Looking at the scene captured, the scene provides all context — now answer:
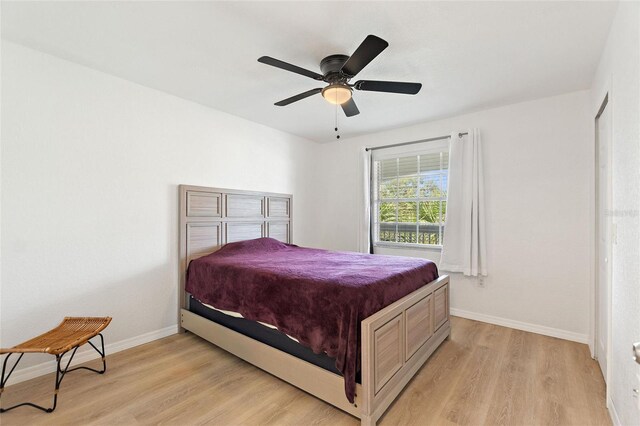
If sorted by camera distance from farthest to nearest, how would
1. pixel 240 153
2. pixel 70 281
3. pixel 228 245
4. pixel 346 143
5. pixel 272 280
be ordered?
1. pixel 346 143
2. pixel 240 153
3. pixel 228 245
4. pixel 70 281
5. pixel 272 280

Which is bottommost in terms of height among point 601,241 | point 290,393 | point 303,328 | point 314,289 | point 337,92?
point 290,393

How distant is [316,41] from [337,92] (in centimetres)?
37

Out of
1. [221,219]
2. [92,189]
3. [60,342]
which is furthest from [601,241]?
[92,189]

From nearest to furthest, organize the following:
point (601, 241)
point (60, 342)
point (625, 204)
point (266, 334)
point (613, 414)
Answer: point (625, 204) → point (613, 414) → point (60, 342) → point (266, 334) → point (601, 241)

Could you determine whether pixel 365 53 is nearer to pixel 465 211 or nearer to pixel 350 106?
pixel 350 106

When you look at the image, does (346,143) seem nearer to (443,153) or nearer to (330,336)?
(443,153)

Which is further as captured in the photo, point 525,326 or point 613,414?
point 525,326

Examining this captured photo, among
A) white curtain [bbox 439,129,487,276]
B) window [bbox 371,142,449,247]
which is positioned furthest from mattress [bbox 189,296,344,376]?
window [bbox 371,142,449,247]

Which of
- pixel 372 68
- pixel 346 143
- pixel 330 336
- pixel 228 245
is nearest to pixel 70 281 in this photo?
pixel 228 245

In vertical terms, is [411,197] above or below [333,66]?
below

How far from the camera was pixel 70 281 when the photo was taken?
240cm

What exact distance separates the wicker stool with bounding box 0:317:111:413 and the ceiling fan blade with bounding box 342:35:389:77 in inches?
99.9

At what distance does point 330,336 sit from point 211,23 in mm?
2154

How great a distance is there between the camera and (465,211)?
3.46m
